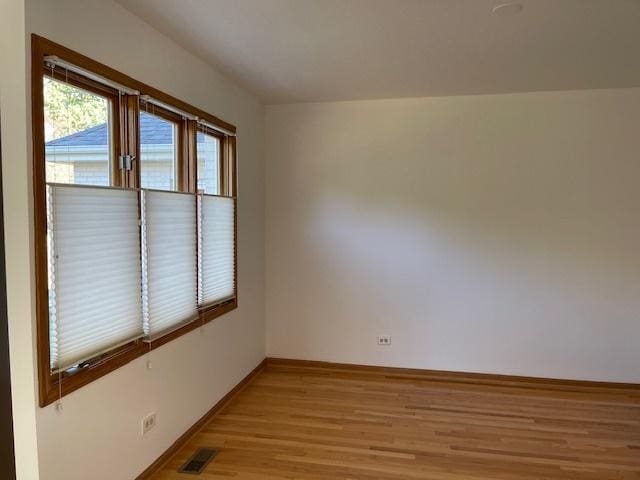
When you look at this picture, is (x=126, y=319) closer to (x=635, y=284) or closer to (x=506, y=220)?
(x=506, y=220)

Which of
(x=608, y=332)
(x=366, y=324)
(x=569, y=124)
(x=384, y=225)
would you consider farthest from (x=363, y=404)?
(x=569, y=124)

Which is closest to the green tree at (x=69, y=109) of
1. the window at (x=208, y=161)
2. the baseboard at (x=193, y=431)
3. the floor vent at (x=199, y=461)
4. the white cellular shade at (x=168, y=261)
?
the white cellular shade at (x=168, y=261)

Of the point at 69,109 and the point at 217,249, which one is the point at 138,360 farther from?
the point at 69,109

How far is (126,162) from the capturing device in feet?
8.24

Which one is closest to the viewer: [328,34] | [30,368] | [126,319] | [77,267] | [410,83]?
[30,368]

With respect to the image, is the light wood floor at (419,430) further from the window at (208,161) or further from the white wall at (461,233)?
the window at (208,161)

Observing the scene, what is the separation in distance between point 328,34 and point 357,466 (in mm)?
Result: 2623

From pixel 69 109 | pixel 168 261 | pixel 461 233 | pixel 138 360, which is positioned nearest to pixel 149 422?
pixel 138 360

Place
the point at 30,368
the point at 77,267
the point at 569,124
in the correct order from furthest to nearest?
the point at 569,124 → the point at 77,267 → the point at 30,368

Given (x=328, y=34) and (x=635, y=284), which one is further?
(x=635, y=284)

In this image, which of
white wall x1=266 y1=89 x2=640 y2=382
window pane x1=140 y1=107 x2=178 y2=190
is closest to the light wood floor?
white wall x1=266 y1=89 x2=640 y2=382

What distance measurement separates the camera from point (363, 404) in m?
3.83

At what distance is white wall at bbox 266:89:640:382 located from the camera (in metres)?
4.07

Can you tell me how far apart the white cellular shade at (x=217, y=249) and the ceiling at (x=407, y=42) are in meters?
1.03
